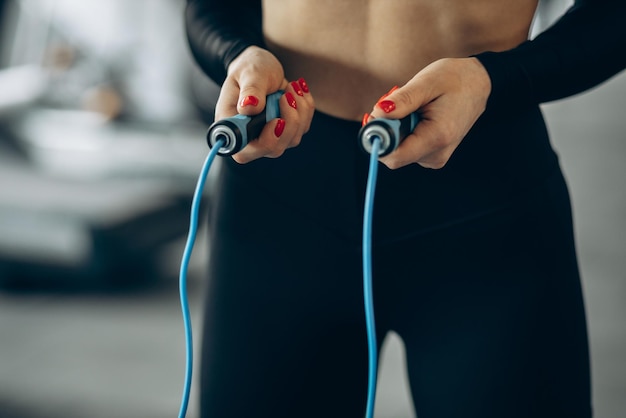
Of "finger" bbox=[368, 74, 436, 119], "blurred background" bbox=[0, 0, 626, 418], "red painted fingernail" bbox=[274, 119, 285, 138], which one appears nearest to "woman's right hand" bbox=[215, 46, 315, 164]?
"red painted fingernail" bbox=[274, 119, 285, 138]

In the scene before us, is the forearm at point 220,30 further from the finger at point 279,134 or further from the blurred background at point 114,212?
the blurred background at point 114,212

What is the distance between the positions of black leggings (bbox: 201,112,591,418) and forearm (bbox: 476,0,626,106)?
0.07 metres

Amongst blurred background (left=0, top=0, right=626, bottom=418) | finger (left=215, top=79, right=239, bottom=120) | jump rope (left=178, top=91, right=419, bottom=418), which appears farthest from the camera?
blurred background (left=0, top=0, right=626, bottom=418)

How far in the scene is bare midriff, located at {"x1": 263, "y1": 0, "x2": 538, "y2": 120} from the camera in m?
0.79

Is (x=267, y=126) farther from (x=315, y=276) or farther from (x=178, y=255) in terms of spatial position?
(x=178, y=255)

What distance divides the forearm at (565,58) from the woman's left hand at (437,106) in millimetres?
30

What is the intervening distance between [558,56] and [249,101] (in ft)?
1.04

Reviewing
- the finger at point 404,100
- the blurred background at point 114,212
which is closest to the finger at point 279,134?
the finger at point 404,100

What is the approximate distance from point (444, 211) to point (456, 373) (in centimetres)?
18

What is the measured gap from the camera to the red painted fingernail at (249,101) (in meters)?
0.68

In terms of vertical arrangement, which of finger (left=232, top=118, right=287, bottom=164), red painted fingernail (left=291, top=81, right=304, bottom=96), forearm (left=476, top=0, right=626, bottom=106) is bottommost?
finger (left=232, top=118, right=287, bottom=164)

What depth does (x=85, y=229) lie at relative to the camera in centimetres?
255

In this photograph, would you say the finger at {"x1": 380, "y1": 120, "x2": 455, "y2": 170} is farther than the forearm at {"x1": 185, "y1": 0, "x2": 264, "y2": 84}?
No

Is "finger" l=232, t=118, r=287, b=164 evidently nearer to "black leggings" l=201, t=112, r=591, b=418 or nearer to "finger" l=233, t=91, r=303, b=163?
"finger" l=233, t=91, r=303, b=163
